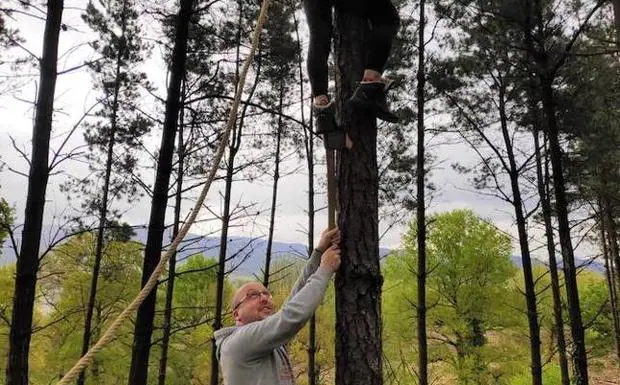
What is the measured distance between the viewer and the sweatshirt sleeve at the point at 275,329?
1.93m

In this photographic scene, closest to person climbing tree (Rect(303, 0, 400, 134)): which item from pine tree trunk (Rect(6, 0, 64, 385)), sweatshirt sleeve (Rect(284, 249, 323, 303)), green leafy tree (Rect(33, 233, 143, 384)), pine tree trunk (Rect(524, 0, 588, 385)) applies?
sweatshirt sleeve (Rect(284, 249, 323, 303))

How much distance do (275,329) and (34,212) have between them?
4208 millimetres

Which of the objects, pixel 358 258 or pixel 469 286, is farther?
pixel 469 286

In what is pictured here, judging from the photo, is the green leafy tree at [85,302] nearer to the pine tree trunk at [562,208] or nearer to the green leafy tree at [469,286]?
the green leafy tree at [469,286]

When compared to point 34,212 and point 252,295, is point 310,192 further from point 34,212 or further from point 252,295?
point 252,295

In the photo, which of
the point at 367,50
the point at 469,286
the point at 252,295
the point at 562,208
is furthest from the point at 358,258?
the point at 469,286

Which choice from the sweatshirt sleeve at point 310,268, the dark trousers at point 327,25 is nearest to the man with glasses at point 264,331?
the sweatshirt sleeve at point 310,268

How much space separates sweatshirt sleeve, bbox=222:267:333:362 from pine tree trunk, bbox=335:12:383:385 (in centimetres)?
30

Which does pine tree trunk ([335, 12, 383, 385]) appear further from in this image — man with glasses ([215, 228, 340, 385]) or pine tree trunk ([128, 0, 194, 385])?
pine tree trunk ([128, 0, 194, 385])

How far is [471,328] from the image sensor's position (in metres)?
17.9

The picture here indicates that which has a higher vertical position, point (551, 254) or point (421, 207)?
point (421, 207)

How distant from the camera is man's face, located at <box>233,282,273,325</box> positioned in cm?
222

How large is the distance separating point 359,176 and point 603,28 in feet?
31.7

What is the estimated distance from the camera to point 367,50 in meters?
2.67
